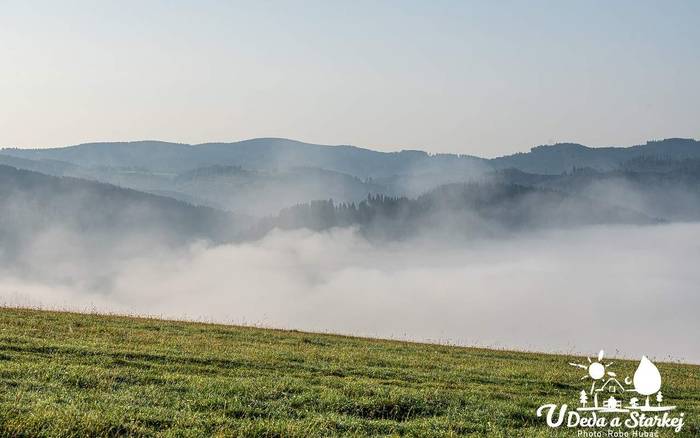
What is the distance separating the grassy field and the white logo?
0.58 meters

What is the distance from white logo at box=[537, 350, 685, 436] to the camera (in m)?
21.1

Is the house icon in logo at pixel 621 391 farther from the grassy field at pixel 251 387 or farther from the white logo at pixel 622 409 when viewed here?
the grassy field at pixel 251 387

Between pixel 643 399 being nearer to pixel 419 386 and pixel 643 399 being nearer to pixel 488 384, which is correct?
pixel 488 384

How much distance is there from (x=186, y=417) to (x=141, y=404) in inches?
71.3

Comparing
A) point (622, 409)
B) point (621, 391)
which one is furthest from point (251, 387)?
point (621, 391)

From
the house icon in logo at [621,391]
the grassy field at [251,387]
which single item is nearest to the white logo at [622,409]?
the house icon in logo at [621,391]

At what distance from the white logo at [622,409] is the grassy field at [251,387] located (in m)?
0.58

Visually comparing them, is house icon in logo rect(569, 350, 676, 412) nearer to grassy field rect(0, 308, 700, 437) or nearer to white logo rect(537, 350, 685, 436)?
white logo rect(537, 350, 685, 436)

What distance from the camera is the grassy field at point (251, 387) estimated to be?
17062 millimetres

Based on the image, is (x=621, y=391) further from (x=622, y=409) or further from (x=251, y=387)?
(x=251, y=387)

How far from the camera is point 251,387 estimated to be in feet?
71.1

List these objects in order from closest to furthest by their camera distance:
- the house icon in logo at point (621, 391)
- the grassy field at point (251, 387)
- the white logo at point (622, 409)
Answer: the grassy field at point (251, 387), the white logo at point (622, 409), the house icon in logo at point (621, 391)

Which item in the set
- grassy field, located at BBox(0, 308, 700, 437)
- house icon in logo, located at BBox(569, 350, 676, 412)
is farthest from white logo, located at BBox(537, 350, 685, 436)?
grassy field, located at BBox(0, 308, 700, 437)

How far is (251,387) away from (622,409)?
36.8 feet
